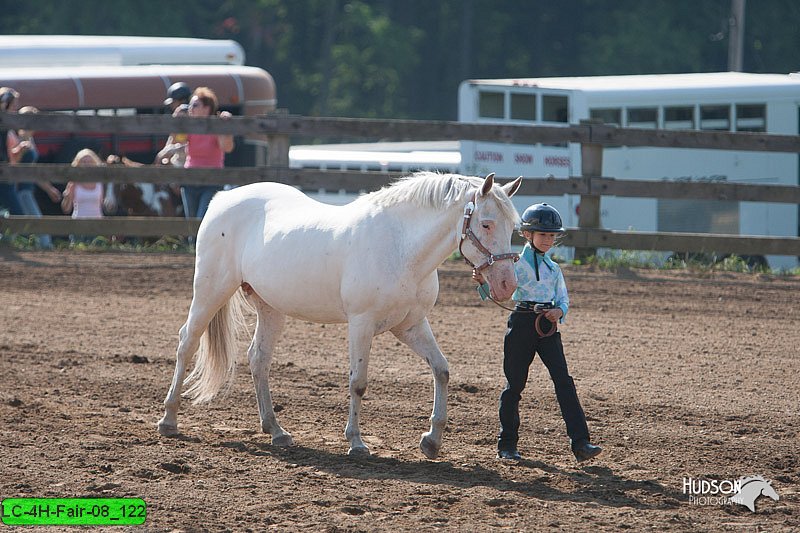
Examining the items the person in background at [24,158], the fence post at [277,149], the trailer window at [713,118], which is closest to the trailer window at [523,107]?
the trailer window at [713,118]

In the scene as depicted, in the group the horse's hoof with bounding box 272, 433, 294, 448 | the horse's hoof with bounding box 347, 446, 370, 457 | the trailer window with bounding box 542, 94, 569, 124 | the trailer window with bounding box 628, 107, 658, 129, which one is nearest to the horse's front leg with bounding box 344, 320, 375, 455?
the horse's hoof with bounding box 347, 446, 370, 457

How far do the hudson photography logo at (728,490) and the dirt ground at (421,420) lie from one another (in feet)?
0.18

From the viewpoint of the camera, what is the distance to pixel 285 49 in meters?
44.6

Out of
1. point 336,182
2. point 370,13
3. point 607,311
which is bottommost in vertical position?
point 607,311

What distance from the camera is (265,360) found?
6809mm

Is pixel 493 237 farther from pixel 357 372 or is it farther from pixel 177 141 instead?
pixel 177 141

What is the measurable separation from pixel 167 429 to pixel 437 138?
703cm

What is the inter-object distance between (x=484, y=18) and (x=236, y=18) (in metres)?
10.1

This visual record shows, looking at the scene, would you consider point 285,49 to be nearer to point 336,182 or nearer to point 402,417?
point 336,182

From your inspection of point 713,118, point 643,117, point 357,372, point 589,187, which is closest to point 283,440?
point 357,372

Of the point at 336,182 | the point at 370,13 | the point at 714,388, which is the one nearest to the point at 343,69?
the point at 370,13

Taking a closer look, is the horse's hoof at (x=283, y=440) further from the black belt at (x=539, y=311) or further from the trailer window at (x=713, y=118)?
the trailer window at (x=713, y=118)

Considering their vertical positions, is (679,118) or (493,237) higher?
(493,237)

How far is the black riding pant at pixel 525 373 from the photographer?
600 cm
